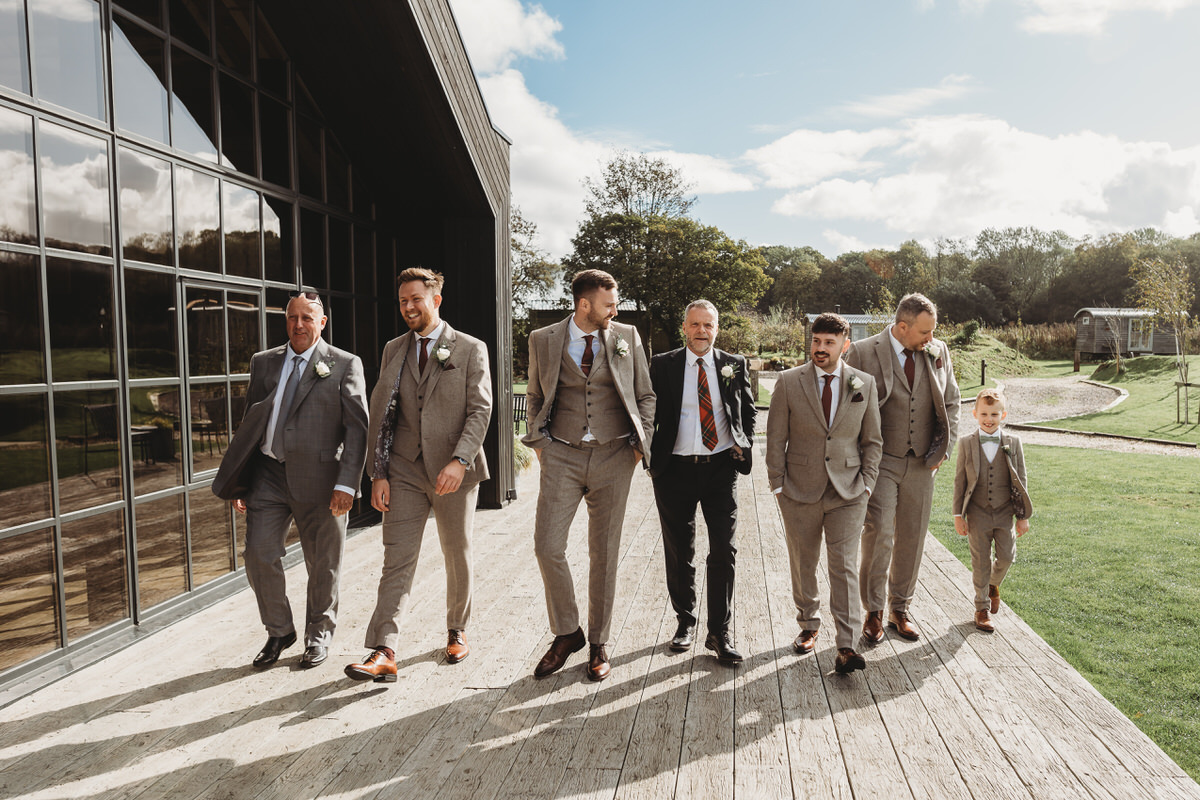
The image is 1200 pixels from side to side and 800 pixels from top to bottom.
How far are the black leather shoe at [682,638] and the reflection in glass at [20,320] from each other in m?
3.47

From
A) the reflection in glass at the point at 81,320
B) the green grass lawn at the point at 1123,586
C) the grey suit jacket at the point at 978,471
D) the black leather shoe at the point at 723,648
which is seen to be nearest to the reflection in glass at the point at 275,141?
the reflection in glass at the point at 81,320

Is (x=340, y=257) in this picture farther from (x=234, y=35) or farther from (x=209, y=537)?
(x=209, y=537)

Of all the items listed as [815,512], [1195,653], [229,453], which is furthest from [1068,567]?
[229,453]

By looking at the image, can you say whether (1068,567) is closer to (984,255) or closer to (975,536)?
(975,536)

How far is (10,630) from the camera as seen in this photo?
11.4 ft

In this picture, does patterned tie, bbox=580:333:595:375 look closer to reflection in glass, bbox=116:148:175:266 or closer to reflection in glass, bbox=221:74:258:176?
reflection in glass, bbox=116:148:175:266

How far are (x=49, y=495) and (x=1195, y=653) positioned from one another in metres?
6.36

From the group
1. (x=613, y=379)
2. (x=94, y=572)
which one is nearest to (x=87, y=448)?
(x=94, y=572)

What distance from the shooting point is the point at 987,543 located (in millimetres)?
4316

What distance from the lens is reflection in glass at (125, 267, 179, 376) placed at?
4191 mm

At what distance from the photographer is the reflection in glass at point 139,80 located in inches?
163

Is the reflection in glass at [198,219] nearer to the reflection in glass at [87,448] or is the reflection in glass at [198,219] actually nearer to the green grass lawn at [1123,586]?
the reflection in glass at [87,448]

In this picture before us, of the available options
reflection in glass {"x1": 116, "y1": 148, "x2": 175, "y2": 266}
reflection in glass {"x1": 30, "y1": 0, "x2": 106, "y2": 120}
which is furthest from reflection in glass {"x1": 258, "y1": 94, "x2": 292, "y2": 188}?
reflection in glass {"x1": 30, "y1": 0, "x2": 106, "y2": 120}

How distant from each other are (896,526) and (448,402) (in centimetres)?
264
